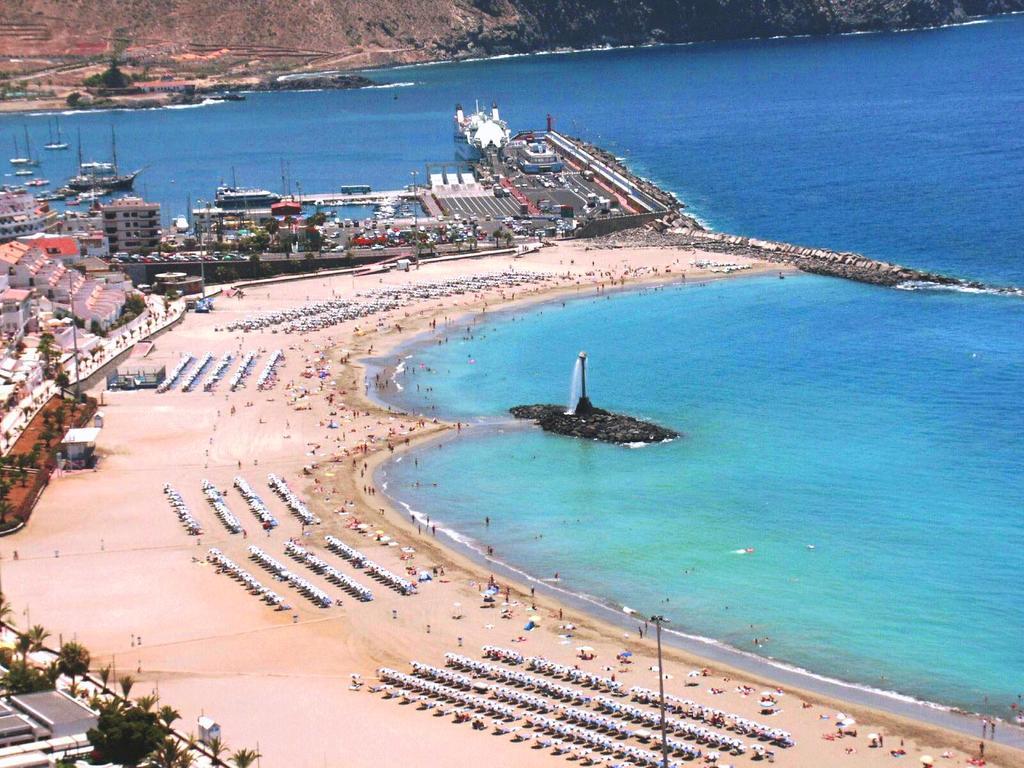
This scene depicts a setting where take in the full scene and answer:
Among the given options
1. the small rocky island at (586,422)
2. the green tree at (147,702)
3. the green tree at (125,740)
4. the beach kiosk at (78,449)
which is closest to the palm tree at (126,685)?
the green tree at (147,702)

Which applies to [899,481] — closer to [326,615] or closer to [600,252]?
[326,615]

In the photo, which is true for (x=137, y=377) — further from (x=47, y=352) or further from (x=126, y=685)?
(x=126, y=685)

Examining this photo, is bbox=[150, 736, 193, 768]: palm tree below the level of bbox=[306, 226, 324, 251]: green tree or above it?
below

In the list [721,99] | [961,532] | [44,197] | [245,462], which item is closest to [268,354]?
[245,462]

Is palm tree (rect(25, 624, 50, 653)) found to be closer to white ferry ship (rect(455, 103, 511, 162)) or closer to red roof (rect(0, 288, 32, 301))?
red roof (rect(0, 288, 32, 301))

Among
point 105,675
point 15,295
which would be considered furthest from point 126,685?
point 15,295

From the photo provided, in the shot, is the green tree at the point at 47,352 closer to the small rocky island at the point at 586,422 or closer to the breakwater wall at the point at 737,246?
the small rocky island at the point at 586,422

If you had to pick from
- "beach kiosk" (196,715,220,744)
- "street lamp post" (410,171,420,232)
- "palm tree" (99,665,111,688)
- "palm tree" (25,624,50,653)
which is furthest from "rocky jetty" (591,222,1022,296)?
"beach kiosk" (196,715,220,744)

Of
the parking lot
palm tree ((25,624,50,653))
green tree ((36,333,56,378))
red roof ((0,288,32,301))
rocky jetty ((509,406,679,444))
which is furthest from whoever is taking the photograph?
the parking lot
